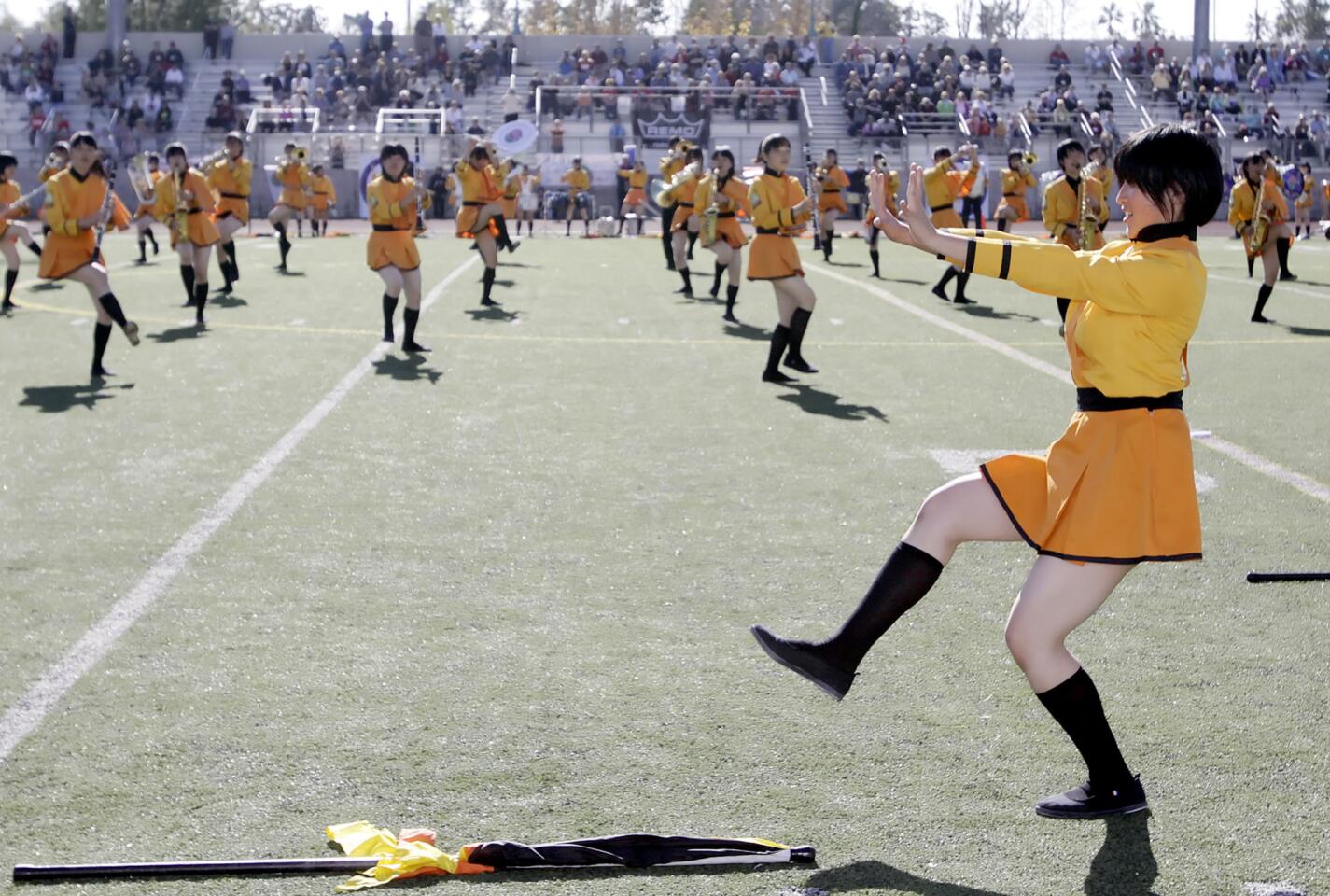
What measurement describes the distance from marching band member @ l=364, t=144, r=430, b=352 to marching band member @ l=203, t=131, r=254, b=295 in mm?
5983

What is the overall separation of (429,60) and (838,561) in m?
45.1

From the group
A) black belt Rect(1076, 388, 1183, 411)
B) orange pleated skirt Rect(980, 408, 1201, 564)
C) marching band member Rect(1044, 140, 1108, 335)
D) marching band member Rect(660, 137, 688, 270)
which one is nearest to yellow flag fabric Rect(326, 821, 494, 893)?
orange pleated skirt Rect(980, 408, 1201, 564)

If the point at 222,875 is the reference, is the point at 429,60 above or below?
above

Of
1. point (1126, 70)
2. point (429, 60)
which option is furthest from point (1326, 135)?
point (429, 60)

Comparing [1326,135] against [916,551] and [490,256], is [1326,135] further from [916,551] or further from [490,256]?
[916,551]

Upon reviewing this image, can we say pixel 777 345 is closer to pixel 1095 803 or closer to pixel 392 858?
pixel 1095 803

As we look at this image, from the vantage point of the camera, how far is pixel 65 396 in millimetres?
11023

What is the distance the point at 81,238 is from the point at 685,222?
9.65m

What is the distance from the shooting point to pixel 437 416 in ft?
33.5

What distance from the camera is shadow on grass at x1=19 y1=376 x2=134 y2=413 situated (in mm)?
10594

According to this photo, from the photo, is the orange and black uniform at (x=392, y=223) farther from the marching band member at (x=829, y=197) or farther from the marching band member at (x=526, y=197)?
the marching band member at (x=526, y=197)

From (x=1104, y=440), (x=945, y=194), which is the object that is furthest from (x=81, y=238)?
(x=945, y=194)

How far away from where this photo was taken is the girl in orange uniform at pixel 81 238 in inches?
461

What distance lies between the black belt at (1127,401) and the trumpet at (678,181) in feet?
48.6
